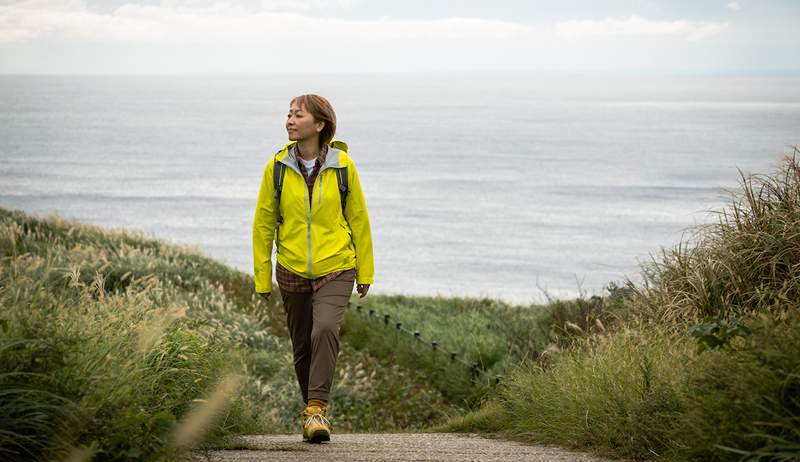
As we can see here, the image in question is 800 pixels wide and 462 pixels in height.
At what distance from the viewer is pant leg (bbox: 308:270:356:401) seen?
22.2 feet

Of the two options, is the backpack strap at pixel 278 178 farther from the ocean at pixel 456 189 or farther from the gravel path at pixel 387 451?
the ocean at pixel 456 189

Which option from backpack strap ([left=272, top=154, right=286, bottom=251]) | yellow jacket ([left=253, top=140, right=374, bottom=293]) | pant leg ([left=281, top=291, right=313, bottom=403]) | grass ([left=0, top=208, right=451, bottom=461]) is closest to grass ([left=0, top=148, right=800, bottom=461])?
grass ([left=0, top=208, right=451, bottom=461])

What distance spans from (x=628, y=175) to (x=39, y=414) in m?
107

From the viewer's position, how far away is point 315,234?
675cm

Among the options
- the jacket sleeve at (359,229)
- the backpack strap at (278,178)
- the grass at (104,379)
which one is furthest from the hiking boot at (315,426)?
the backpack strap at (278,178)

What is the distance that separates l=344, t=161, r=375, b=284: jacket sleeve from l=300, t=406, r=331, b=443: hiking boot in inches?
36.5

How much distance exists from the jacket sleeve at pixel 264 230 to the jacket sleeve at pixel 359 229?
52 centimetres

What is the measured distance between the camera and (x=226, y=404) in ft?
22.5

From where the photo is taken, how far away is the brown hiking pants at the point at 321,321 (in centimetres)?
678

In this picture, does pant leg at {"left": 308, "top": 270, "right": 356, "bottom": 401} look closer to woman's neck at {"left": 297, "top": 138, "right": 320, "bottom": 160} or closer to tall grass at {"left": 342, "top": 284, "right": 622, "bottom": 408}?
woman's neck at {"left": 297, "top": 138, "right": 320, "bottom": 160}

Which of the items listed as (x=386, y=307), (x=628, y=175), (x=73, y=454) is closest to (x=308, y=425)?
(x=73, y=454)

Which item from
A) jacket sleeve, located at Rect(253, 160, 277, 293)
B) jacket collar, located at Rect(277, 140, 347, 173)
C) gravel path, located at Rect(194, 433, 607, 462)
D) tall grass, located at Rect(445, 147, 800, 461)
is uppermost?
jacket collar, located at Rect(277, 140, 347, 173)

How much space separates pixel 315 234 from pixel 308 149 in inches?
23.6

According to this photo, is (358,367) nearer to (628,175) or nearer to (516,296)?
(516,296)
